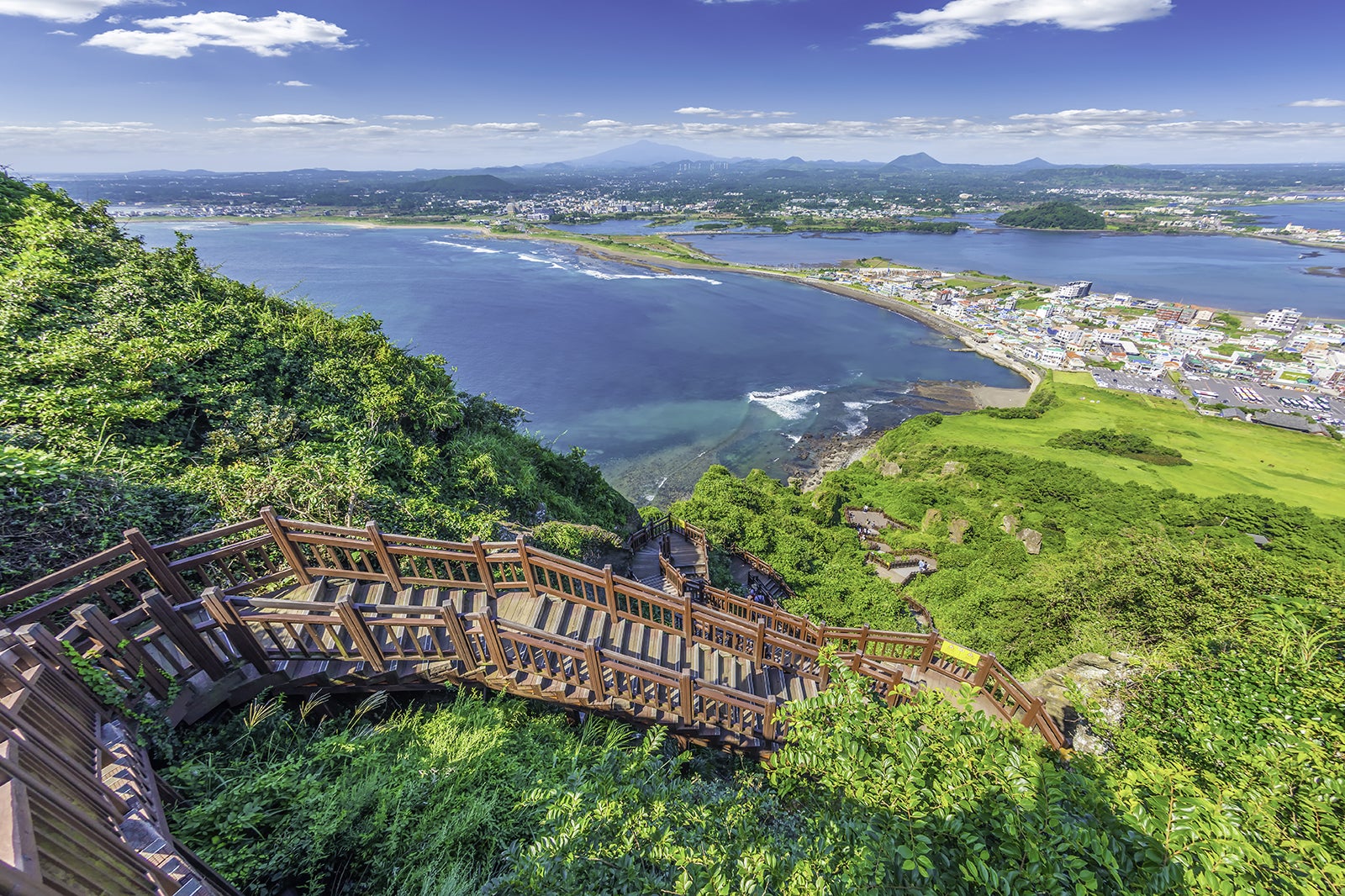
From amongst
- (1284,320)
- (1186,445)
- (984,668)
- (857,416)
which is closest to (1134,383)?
(1186,445)

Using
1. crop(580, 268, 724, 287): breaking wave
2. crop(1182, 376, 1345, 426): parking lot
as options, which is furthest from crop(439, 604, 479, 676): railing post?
crop(580, 268, 724, 287): breaking wave

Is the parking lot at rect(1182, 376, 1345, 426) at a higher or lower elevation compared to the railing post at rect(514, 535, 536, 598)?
lower

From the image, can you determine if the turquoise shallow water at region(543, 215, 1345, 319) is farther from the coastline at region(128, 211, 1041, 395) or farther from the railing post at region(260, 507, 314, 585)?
the railing post at region(260, 507, 314, 585)

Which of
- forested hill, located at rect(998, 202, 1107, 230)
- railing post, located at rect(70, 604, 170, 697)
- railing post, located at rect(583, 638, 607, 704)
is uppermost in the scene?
forested hill, located at rect(998, 202, 1107, 230)

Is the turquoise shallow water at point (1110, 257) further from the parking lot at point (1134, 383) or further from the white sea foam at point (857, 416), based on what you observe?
the white sea foam at point (857, 416)

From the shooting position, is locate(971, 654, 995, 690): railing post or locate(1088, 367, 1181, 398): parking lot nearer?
locate(971, 654, 995, 690): railing post

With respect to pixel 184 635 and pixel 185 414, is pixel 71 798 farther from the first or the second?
pixel 185 414

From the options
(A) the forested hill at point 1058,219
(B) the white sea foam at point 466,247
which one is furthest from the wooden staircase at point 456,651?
(A) the forested hill at point 1058,219
